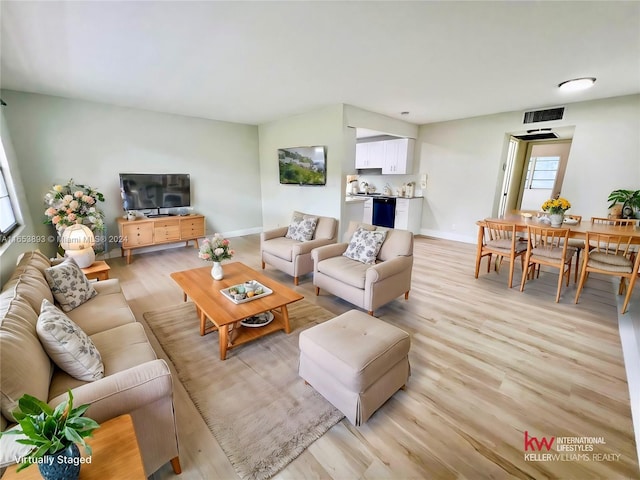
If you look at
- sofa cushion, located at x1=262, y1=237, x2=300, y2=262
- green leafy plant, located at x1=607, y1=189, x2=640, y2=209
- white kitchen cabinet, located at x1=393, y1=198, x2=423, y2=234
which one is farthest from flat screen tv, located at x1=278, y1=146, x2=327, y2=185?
green leafy plant, located at x1=607, y1=189, x2=640, y2=209

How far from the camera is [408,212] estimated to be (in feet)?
20.3

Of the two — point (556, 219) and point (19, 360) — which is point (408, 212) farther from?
point (19, 360)

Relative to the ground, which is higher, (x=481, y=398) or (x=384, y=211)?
(x=384, y=211)

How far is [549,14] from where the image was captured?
198 centimetres

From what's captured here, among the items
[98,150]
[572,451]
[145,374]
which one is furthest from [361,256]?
[98,150]

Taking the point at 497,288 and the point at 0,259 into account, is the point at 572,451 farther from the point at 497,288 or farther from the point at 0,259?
the point at 0,259

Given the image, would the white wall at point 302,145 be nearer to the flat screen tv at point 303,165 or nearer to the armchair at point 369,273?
the flat screen tv at point 303,165

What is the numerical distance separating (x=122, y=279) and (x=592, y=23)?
5.51 m

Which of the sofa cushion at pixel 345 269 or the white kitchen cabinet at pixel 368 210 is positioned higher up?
the white kitchen cabinet at pixel 368 210

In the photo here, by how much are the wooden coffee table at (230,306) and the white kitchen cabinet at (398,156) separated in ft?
15.6

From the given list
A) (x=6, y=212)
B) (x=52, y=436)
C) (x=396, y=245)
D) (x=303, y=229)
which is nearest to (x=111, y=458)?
(x=52, y=436)

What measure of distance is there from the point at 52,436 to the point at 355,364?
4.01 feet

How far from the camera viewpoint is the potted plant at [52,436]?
2.62 feet

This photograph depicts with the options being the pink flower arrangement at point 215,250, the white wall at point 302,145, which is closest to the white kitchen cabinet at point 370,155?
the white wall at point 302,145
